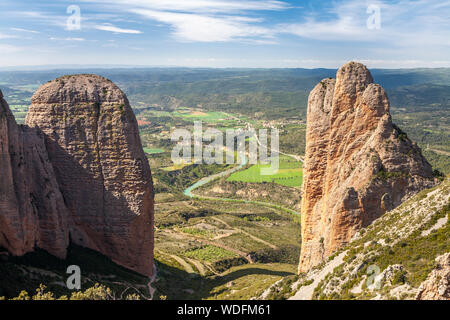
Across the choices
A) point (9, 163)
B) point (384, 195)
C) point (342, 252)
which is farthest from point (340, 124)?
point (9, 163)

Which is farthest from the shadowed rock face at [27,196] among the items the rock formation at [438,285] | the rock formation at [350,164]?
the rock formation at [438,285]

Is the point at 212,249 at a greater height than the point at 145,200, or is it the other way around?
the point at 145,200

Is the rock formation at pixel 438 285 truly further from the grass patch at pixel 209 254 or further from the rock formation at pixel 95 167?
the grass patch at pixel 209 254

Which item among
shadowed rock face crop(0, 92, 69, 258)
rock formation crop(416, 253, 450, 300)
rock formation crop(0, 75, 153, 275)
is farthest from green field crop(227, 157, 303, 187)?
rock formation crop(416, 253, 450, 300)

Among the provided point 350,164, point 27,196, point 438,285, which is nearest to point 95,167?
point 27,196

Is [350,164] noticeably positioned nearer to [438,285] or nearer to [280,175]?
[438,285]

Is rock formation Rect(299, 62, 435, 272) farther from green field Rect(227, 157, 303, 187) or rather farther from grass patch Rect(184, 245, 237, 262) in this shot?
green field Rect(227, 157, 303, 187)

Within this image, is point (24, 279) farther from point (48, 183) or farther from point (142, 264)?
point (142, 264)
